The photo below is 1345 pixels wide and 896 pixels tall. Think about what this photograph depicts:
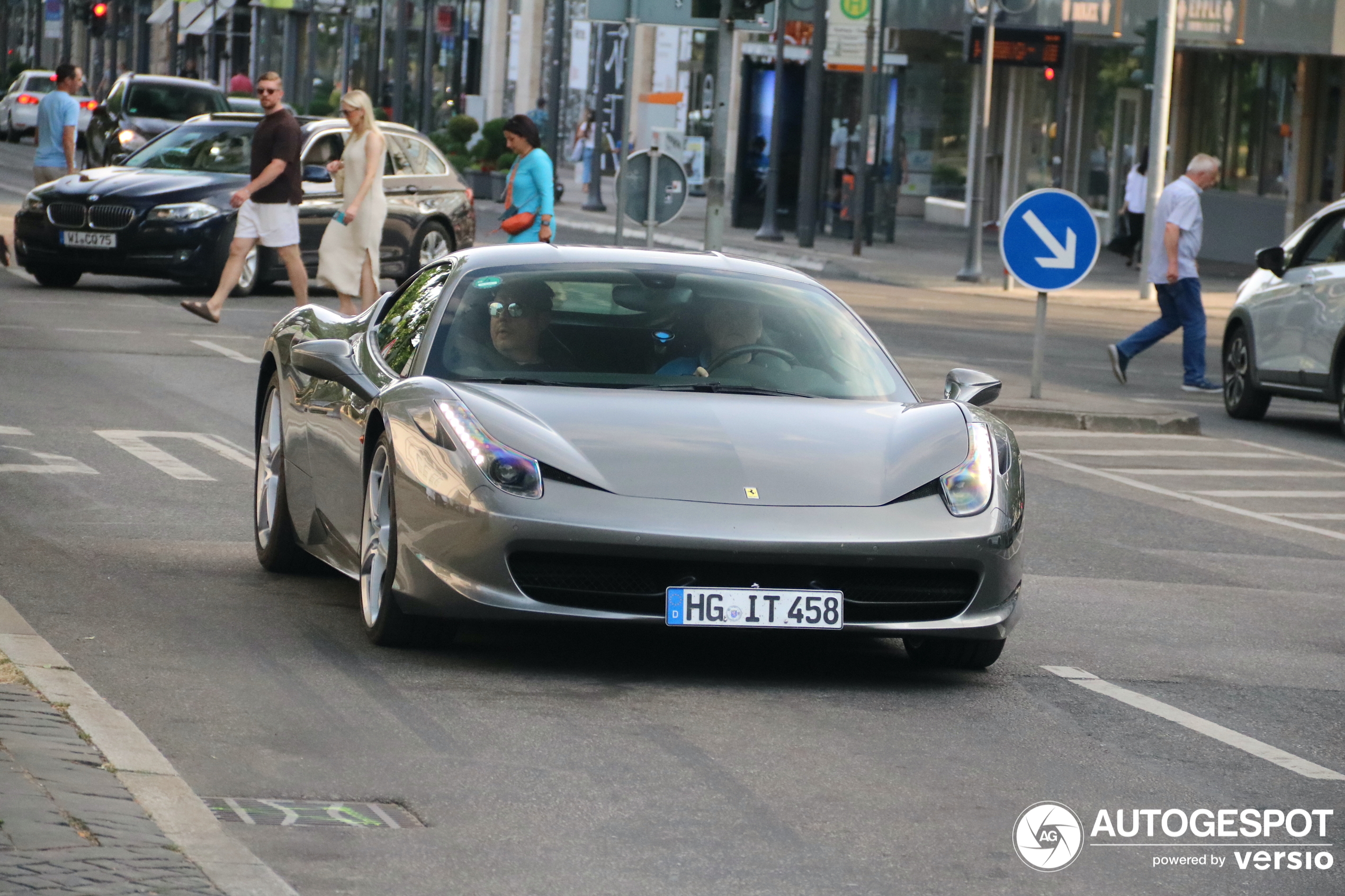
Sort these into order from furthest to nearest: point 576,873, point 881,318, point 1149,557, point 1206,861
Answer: point 881,318
point 1149,557
point 1206,861
point 576,873

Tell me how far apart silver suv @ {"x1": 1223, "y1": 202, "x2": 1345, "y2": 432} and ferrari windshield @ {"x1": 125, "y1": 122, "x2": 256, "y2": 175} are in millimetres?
9167

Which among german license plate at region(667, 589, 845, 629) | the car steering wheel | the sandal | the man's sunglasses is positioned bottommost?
the sandal

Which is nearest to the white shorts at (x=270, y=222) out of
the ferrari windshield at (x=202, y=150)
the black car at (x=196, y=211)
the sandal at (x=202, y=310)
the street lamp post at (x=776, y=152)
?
the sandal at (x=202, y=310)

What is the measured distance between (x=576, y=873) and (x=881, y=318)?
2020cm

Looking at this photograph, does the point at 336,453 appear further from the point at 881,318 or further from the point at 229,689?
the point at 881,318

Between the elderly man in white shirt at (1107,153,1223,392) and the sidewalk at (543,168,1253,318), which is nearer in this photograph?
the elderly man in white shirt at (1107,153,1223,392)

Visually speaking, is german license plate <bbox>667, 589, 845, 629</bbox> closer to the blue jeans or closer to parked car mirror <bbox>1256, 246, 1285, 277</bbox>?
parked car mirror <bbox>1256, 246, 1285, 277</bbox>

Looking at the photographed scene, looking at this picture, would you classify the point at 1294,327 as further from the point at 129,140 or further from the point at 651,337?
the point at 129,140

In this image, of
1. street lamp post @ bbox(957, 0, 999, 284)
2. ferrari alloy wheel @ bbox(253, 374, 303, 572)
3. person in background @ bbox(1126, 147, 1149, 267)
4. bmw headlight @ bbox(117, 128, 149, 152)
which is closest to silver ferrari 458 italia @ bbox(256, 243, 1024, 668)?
ferrari alloy wheel @ bbox(253, 374, 303, 572)

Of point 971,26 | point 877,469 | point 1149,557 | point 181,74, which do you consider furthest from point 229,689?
point 181,74

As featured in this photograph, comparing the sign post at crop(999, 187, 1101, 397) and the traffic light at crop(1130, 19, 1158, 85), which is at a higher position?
the traffic light at crop(1130, 19, 1158, 85)

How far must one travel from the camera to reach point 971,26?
31.5 meters

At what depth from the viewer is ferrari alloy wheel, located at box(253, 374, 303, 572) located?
8.70 m

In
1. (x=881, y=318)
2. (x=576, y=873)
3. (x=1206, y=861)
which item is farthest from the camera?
(x=881, y=318)
